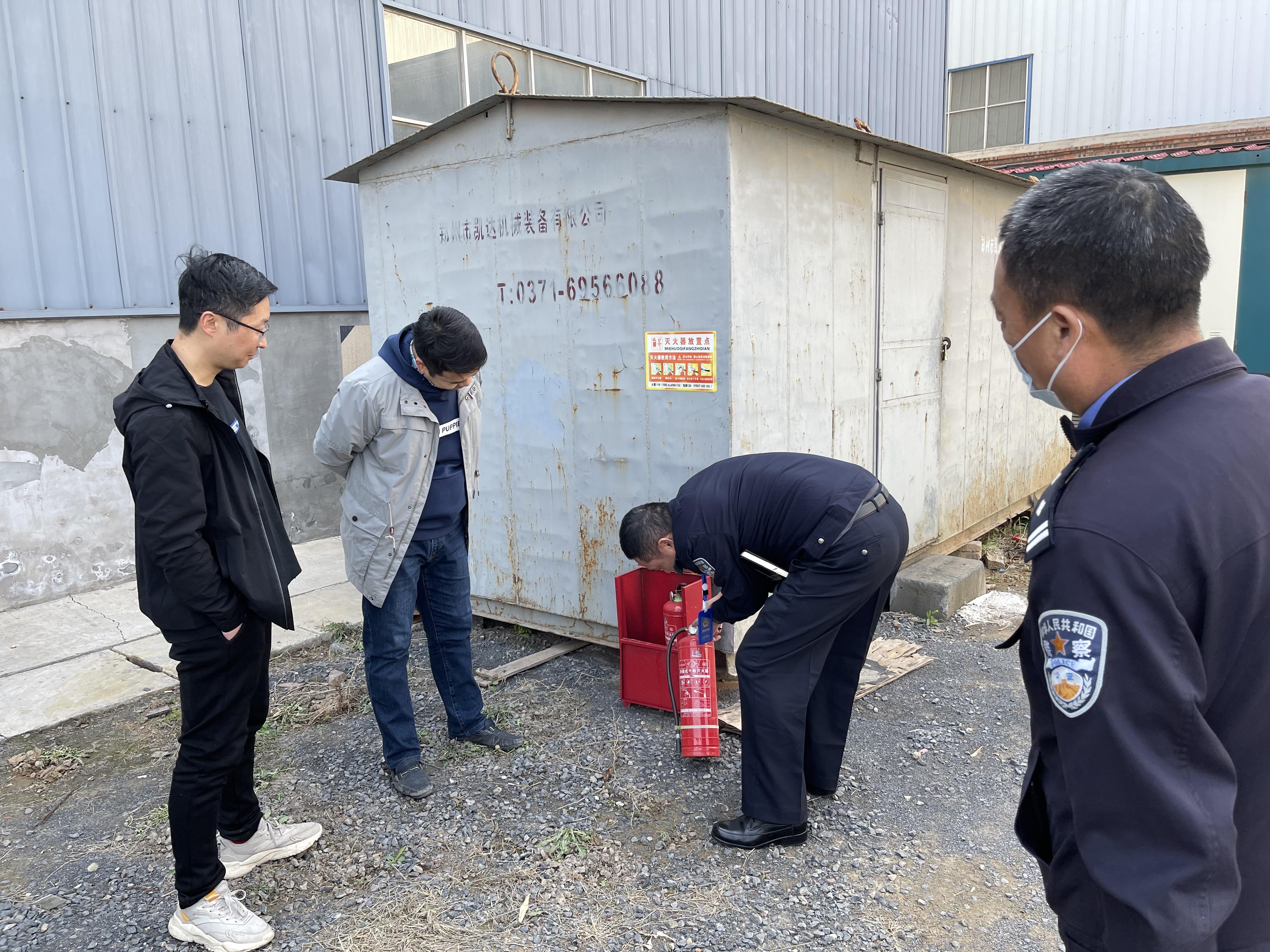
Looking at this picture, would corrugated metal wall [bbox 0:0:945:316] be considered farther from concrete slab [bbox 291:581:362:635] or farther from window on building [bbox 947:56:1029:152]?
window on building [bbox 947:56:1029:152]

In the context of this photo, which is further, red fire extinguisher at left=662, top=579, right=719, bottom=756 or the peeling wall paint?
the peeling wall paint

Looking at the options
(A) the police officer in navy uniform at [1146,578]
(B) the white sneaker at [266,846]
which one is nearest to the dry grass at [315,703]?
(B) the white sneaker at [266,846]

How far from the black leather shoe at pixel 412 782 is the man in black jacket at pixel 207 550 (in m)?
0.82

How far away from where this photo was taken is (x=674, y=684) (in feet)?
13.2

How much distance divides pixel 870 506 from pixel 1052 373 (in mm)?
1861

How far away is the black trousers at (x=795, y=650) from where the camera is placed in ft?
9.81

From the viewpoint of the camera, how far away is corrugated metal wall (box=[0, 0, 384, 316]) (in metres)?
5.31

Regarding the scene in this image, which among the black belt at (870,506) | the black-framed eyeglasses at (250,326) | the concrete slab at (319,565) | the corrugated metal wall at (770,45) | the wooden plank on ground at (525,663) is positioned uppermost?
the corrugated metal wall at (770,45)

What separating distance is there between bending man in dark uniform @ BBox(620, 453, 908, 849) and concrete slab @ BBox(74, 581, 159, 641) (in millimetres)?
3675

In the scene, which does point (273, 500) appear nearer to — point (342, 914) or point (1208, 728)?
point (342, 914)

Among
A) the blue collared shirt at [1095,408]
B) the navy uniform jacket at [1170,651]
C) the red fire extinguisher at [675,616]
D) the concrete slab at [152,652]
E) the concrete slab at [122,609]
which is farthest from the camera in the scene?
the concrete slab at [122,609]

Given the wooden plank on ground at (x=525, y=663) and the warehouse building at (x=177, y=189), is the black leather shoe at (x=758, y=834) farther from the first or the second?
the warehouse building at (x=177, y=189)

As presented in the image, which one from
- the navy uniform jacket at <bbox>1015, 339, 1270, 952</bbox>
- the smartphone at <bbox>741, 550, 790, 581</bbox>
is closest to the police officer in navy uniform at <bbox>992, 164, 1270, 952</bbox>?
the navy uniform jacket at <bbox>1015, 339, 1270, 952</bbox>

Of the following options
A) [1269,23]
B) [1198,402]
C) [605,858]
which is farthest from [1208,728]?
[1269,23]
